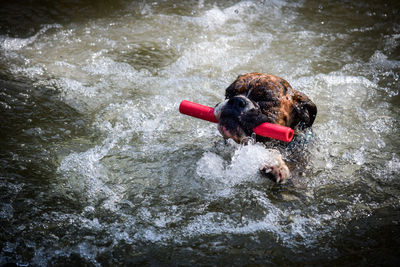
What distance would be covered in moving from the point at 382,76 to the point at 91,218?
439cm

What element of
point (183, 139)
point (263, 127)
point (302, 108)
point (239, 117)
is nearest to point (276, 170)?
point (263, 127)

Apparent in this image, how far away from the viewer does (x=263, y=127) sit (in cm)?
264

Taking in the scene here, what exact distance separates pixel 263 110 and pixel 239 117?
9.1 inches

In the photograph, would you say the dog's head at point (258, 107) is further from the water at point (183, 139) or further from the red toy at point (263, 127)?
the water at point (183, 139)

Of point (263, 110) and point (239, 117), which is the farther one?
point (263, 110)

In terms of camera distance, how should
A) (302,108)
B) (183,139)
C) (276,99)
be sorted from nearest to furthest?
(276,99) < (302,108) < (183,139)

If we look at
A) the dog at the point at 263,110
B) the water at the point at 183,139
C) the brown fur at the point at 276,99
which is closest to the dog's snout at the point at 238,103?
the dog at the point at 263,110

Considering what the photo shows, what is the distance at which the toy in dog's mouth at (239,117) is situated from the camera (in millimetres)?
2725

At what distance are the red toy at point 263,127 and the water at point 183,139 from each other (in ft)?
1.06

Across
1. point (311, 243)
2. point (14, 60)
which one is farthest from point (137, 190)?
point (14, 60)

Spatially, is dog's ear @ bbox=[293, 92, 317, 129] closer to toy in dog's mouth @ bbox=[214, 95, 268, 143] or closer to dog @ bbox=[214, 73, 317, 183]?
dog @ bbox=[214, 73, 317, 183]

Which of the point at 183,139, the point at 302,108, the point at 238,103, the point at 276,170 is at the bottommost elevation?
the point at 183,139

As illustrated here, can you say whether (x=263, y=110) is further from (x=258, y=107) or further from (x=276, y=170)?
(x=276, y=170)

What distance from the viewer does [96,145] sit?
368cm
